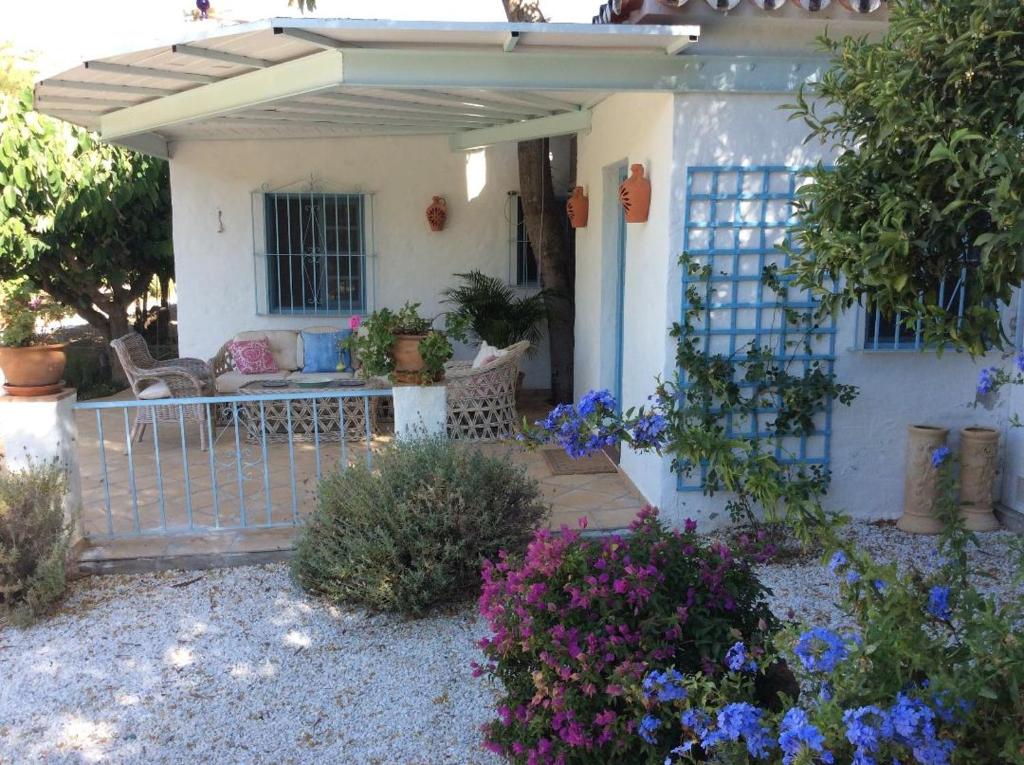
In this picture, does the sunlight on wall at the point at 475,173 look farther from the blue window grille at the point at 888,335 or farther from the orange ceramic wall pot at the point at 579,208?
the blue window grille at the point at 888,335

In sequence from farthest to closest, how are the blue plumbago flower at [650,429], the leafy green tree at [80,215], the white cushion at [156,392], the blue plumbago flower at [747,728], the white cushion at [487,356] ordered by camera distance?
the leafy green tree at [80,215]
the white cushion at [487,356]
the white cushion at [156,392]
the blue plumbago flower at [650,429]
the blue plumbago flower at [747,728]

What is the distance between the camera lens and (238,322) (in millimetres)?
8781

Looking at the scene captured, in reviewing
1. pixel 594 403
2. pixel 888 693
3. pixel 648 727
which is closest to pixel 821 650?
pixel 888 693

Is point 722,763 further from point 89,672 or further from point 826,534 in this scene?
point 89,672

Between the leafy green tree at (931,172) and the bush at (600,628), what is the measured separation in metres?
1.06

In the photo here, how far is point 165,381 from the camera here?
6.80m

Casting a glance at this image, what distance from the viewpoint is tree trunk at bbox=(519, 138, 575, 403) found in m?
8.23

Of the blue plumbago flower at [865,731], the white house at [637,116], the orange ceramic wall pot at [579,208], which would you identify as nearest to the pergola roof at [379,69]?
the white house at [637,116]

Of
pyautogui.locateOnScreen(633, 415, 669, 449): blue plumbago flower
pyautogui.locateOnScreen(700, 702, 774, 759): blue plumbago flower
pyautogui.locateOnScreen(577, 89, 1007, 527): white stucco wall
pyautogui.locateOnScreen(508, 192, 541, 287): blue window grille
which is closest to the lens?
pyautogui.locateOnScreen(700, 702, 774, 759): blue plumbago flower

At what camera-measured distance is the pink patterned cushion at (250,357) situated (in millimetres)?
7926

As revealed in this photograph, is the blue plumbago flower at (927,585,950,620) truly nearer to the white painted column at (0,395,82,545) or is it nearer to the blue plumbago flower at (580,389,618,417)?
the blue plumbago flower at (580,389,618,417)

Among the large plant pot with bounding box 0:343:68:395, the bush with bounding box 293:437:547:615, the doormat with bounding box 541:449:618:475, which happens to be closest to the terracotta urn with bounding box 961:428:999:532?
the doormat with bounding box 541:449:618:475

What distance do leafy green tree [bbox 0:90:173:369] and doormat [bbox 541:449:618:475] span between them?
19.0 ft

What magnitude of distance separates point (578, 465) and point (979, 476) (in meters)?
2.66
